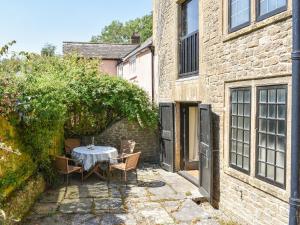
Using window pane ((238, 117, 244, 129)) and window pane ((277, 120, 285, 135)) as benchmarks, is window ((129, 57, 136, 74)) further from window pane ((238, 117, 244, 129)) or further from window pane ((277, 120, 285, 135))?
window pane ((277, 120, 285, 135))

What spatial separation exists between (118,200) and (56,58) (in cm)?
1239

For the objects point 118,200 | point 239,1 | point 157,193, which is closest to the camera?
point 239,1

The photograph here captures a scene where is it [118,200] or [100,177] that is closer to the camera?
[118,200]

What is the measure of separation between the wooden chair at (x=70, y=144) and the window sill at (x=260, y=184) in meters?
6.40

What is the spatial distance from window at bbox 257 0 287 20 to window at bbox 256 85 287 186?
125 centimetres

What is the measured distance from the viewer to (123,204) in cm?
818

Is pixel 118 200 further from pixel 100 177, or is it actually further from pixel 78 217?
pixel 100 177

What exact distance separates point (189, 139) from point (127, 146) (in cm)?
248

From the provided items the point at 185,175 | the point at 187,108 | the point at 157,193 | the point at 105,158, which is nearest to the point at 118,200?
the point at 157,193

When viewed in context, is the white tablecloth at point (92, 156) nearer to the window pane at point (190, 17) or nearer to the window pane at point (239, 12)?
the window pane at point (190, 17)

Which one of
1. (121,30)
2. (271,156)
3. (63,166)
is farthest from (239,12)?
(121,30)

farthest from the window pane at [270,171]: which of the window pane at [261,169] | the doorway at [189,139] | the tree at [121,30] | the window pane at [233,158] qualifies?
the tree at [121,30]

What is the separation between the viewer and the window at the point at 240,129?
663 centimetres

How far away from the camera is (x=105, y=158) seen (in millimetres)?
10453
